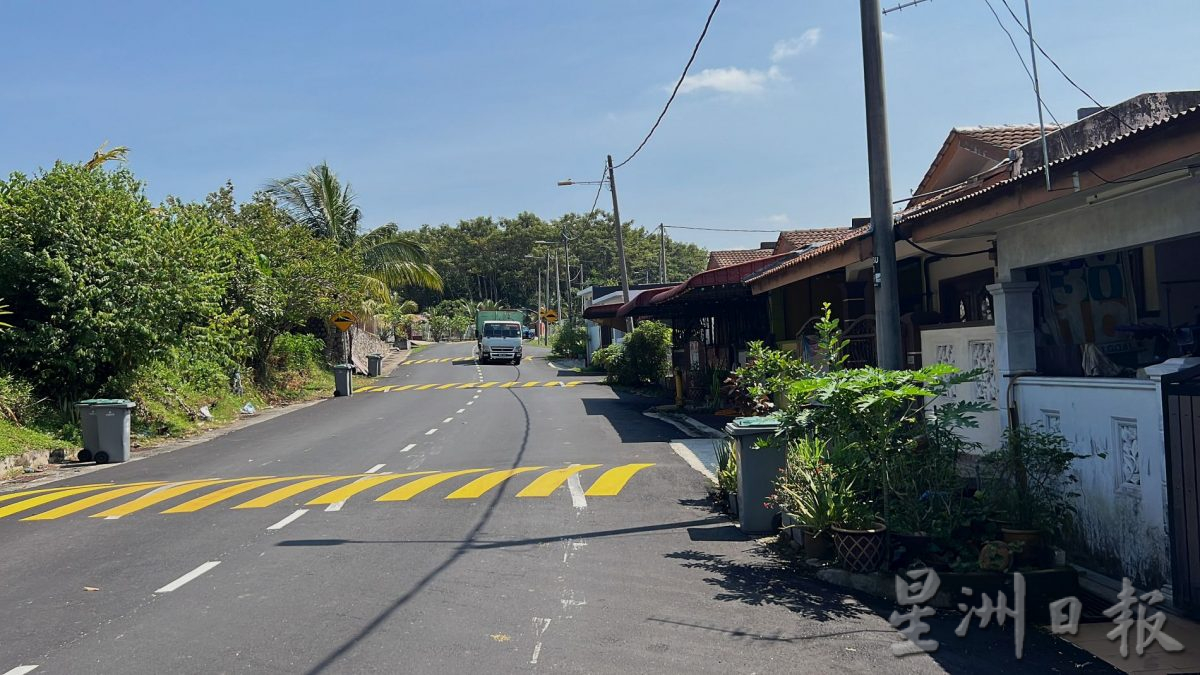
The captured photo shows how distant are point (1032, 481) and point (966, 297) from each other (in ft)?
25.1

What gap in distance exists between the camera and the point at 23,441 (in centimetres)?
1661

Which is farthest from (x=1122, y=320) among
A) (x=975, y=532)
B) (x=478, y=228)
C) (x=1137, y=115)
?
(x=478, y=228)

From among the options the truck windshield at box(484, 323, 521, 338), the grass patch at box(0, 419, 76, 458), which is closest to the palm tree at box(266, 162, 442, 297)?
the truck windshield at box(484, 323, 521, 338)

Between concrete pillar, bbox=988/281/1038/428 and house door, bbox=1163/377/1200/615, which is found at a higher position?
concrete pillar, bbox=988/281/1038/428

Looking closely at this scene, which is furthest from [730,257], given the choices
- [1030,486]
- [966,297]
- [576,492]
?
[1030,486]

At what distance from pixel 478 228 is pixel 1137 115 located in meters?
88.3

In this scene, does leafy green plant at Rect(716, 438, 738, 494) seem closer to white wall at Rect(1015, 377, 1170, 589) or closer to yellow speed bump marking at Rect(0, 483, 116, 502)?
white wall at Rect(1015, 377, 1170, 589)

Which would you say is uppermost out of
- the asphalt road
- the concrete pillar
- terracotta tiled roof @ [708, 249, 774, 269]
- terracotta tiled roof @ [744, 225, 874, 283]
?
terracotta tiled roof @ [708, 249, 774, 269]

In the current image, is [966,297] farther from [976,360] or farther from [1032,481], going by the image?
[1032,481]

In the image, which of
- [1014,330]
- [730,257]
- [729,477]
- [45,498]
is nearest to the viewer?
[1014,330]

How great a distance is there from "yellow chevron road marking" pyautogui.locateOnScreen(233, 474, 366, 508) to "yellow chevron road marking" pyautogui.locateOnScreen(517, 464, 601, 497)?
120 inches

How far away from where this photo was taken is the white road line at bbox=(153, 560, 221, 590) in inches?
294

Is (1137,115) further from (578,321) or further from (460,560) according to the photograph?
(578,321)

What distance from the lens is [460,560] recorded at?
832 centimetres
